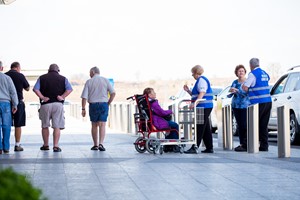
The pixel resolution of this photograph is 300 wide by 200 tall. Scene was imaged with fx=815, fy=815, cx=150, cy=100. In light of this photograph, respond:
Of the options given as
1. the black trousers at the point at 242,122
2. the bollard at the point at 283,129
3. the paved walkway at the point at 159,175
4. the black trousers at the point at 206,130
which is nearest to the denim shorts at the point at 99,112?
the paved walkway at the point at 159,175

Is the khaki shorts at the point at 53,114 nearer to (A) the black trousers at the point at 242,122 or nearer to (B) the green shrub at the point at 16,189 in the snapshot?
(A) the black trousers at the point at 242,122

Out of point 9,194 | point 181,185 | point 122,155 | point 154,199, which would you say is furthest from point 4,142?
point 9,194

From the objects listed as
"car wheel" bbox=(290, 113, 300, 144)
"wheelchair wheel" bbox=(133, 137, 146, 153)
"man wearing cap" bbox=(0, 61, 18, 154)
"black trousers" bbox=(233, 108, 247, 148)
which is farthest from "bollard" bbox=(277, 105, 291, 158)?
"man wearing cap" bbox=(0, 61, 18, 154)

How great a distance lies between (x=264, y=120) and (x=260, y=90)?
66 centimetres

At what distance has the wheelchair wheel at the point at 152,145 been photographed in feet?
52.8

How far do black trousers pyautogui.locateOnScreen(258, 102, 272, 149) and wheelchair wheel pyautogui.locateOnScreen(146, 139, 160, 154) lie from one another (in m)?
2.41

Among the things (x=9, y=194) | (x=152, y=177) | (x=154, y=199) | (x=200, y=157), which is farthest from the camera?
(x=200, y=157)

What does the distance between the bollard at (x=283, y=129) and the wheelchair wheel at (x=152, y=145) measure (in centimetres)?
248

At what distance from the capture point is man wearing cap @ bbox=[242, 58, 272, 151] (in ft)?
55.1

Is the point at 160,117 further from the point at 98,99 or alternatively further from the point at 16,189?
the point at 16,189

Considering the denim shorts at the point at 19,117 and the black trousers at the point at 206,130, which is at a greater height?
the denim shorts at the point at 19,117

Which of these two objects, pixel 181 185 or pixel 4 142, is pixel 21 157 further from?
pixel 181 185

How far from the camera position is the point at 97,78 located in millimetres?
17688

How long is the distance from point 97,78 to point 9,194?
1466 centimetres
